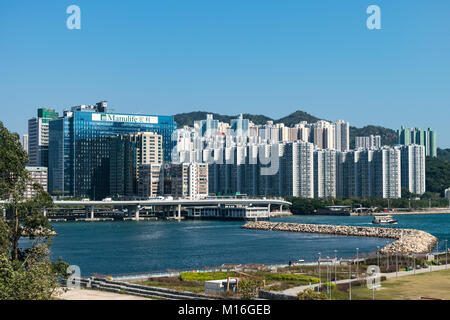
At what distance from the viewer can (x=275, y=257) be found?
38.8 meters

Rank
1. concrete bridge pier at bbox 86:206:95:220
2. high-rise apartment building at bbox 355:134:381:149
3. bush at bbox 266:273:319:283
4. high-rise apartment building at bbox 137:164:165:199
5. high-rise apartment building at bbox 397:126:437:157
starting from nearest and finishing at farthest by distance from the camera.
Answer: bush at bbox 266:273:319:283
concrete bridge pier at bbox 86:206:95:220
high-rise apartment building at bbox 137:164:165:199
high-rise apartment building at bbox 397:126:437:157
high-rise apartment building at bbox 355:134:381:149

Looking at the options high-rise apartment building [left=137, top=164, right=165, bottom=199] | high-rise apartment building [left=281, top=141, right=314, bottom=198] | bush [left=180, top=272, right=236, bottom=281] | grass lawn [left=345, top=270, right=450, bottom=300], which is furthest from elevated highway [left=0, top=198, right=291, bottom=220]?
grass lawn [left=345, top=270, right=450, bottom=300]

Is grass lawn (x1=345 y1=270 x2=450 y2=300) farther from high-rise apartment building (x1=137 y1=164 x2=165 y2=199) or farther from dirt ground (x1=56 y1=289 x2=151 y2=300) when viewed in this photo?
high-rise apartment building (x1=137 y1=164 x2=165 y2=199)

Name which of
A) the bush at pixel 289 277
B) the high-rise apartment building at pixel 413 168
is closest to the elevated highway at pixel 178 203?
the high-rise apartment building at pixel 413 168

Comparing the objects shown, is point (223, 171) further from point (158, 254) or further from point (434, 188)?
point (158, 254)

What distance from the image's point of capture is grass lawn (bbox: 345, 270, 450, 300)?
1994 cm

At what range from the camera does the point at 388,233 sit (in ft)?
183

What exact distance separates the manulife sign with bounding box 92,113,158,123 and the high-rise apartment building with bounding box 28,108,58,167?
16.0 metres

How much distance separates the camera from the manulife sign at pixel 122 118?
126188 millimetres

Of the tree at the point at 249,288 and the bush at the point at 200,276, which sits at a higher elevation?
the tree at the point at 249,288

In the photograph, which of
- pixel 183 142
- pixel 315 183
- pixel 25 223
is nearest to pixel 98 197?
pixel 183 142

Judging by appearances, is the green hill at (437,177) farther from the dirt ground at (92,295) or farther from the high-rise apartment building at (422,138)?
the dirt ground at (92,295)

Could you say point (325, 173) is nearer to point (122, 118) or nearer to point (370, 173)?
point (370, 173)

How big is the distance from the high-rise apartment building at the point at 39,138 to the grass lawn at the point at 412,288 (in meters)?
116
